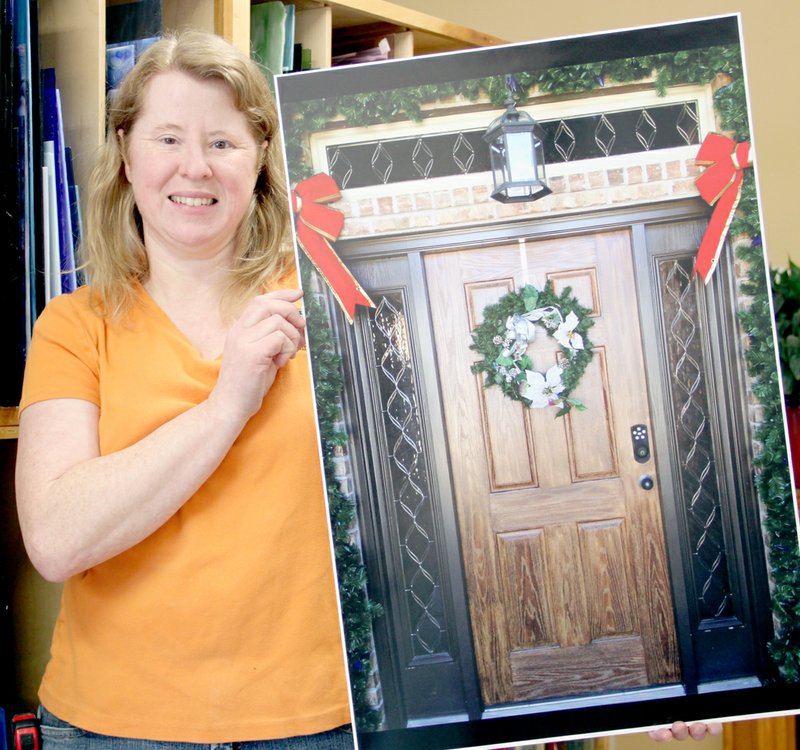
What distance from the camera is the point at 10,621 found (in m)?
1.77

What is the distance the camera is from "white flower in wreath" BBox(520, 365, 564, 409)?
1198mm

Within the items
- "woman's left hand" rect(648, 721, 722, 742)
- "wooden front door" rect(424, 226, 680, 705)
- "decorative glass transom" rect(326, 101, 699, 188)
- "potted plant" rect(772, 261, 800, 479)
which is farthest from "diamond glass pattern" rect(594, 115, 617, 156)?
"potted plant" rect(772, 261, 800, 479)

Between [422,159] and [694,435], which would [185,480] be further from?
[694,435]

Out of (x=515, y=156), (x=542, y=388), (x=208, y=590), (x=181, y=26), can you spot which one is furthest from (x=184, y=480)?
(x=181, y=26)

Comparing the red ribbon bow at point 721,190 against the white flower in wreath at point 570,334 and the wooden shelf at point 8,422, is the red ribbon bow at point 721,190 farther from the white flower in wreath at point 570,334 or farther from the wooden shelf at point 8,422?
the wooden shelf at point 8,422

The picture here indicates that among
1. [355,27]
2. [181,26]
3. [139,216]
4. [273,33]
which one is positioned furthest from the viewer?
[355,27]

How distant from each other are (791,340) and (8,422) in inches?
72.3

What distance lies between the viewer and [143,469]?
1.17 meters

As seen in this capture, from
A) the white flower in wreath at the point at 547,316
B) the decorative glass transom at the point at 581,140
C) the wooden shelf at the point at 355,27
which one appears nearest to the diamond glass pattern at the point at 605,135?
the decorative glass transom at the point at 581,140

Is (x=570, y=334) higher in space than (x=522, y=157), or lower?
lower

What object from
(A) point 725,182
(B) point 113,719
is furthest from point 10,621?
(A) point 725,182

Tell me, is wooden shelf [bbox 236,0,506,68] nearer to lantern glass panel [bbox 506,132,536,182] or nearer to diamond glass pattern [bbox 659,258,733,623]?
lantern glass panel [bbox 506,132,536,182]

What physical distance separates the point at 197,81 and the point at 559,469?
2.37 ft

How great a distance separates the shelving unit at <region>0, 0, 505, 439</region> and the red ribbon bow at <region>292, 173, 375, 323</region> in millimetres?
613
